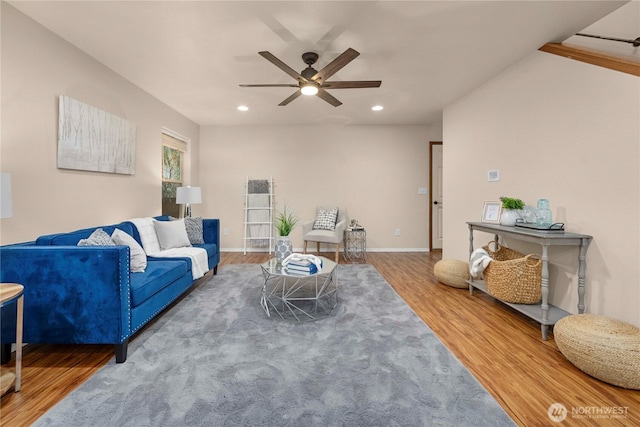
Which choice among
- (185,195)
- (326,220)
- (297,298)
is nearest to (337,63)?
(297,298)

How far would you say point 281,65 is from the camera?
8.16ft

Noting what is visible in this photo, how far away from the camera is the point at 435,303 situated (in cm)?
296

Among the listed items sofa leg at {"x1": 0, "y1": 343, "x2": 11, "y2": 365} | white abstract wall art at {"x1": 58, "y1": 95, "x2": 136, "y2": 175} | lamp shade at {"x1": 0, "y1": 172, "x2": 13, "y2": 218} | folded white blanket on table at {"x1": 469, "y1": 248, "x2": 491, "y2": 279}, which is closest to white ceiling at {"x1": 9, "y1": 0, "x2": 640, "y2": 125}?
white abstract wall art at {"x1": 58, "y1": 95, "x2": 136, "y2": 175}

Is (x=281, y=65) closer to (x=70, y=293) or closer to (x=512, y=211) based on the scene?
(x=70, y=293)

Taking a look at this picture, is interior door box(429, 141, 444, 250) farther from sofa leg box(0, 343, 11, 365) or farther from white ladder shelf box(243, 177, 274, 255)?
sofa leg box(0, 343, 11, 365)

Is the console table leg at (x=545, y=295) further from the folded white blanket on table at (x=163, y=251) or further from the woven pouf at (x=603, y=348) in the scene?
the folded white blanket on table at (x=163, y=251)

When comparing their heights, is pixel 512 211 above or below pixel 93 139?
below

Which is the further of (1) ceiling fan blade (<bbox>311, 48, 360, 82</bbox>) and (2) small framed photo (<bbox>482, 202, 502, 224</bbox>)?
(2) small framed photo (<bbox>482, 202, 502, 224</bbox>)

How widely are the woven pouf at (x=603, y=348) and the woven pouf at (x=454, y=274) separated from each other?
1.48 meters

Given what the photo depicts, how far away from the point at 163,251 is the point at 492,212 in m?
3.87

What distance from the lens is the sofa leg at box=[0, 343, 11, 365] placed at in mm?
1813

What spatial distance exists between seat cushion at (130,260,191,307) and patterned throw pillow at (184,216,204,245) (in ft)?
3.06

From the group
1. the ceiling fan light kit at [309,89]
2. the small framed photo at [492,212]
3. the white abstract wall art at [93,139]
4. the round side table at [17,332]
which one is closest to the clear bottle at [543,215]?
the small framed photo at [492,212]

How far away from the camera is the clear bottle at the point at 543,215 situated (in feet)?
7.98
